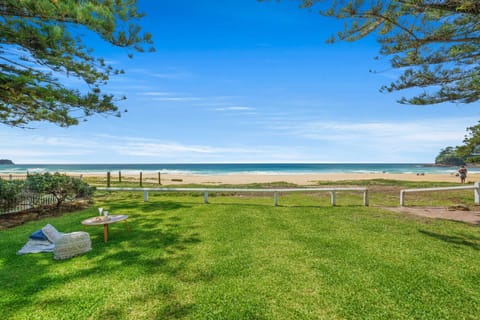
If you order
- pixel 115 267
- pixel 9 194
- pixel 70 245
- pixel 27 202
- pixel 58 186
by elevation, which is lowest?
pixel 115 267

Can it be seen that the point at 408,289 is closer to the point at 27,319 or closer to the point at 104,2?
the point at 27,319

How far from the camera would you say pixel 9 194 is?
843cm

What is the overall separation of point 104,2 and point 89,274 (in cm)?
683

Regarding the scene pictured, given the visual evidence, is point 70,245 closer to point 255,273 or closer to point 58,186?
point 255,273

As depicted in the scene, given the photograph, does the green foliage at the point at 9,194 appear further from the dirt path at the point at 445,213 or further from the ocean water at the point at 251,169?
the ocean water at the point at 251,169

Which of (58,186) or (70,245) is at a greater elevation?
(58,186)

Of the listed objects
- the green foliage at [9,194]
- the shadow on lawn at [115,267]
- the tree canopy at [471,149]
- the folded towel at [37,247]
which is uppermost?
the tree canopy at [471,149]

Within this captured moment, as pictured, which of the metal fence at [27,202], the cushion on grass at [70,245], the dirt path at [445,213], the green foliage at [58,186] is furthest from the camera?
the green foliage at [58,186]

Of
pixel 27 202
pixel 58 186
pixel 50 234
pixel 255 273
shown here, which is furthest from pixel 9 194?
pixel 255 273

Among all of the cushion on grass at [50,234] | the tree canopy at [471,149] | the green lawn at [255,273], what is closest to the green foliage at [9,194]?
the green lawn at [255,273]

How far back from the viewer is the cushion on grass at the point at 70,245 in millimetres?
4516

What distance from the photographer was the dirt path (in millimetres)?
7206

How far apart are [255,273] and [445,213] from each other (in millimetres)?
8268

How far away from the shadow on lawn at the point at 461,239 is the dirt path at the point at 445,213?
1884 millimetres
